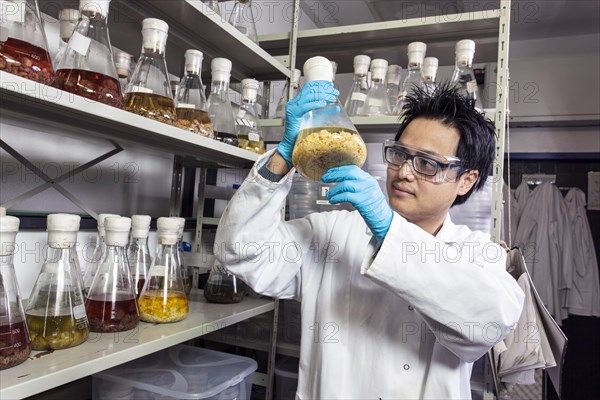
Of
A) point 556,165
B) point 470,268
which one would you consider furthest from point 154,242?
point 556,165

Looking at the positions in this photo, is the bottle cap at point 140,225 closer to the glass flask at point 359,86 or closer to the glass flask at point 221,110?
the glass flask at point 221,110

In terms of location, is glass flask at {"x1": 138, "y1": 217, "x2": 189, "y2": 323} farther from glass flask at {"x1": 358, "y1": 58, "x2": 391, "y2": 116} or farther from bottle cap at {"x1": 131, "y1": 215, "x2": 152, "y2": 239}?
glass flask at {"x1": 358, "y1": 58, "x2": 391, "y2": 116}

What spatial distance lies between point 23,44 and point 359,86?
1.22m

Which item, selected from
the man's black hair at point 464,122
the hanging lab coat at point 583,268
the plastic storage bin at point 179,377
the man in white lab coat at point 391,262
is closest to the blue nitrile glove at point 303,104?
the man in white lab coat at point 391,262

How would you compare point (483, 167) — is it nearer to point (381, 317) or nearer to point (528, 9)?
point (381, 317)

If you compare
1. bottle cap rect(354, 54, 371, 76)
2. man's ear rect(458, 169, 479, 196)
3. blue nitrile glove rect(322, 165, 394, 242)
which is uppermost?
bottle cap rect(354, 54, 371, 76)

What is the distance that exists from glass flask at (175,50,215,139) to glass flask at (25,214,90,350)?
1.30ft

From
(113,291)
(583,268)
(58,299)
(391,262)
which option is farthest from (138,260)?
(583,268)

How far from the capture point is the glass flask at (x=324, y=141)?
0.72m

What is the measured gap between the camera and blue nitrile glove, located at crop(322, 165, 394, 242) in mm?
772

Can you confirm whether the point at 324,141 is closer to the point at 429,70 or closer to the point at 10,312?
the point at 10,312

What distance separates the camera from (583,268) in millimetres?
3059

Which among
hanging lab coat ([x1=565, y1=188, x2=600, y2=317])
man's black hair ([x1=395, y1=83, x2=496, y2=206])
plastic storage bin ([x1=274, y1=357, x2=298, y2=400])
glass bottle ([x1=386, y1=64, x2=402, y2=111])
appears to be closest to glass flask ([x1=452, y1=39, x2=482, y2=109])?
glass bottle ([x1=386, y1=64, x2=402, y2=111])

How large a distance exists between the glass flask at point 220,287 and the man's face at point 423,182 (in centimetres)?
63
